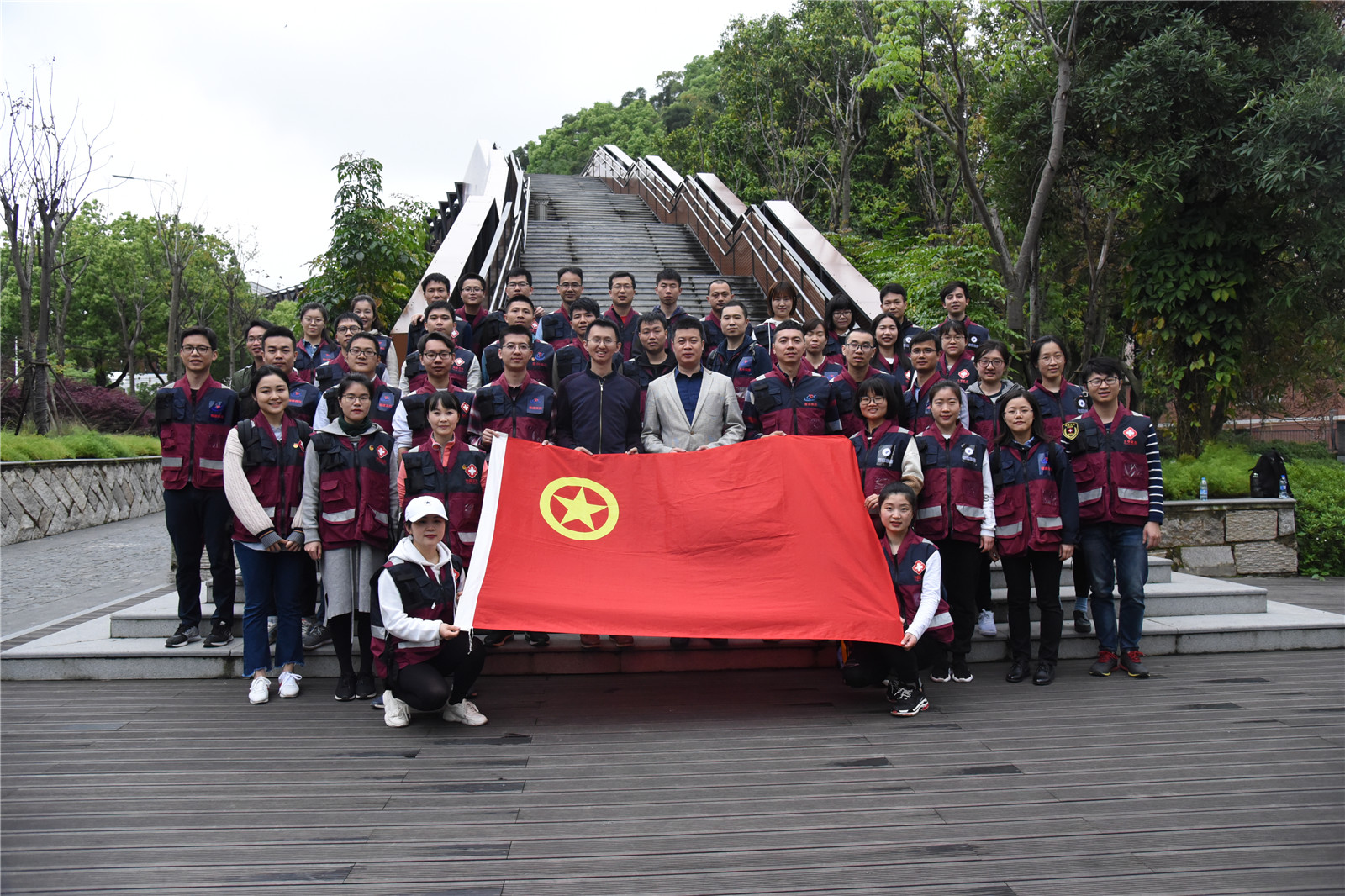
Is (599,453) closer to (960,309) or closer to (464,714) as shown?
(464,714)

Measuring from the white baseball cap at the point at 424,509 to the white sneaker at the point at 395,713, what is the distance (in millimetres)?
973

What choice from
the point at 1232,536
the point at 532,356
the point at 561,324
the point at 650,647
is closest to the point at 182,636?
the point at 532,356

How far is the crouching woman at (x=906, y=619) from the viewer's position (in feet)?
15.6

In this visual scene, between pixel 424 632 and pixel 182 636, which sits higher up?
pixel 424 632

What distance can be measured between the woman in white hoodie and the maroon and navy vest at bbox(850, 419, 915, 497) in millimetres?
2466

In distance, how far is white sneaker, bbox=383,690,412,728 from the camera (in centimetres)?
461

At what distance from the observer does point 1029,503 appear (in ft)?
17.8

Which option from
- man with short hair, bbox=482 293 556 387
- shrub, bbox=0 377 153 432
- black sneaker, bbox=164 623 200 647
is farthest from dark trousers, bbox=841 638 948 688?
shrub, bbox=0 377 153 432

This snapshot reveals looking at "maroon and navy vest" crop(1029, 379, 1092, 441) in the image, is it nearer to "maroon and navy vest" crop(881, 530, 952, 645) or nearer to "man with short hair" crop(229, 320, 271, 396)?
"maroon and navy vest" crop(881, 530, 952, 645)

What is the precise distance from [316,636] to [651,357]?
2842 mm

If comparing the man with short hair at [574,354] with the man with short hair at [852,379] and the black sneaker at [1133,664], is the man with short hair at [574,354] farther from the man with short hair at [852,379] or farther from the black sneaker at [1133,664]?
the black sneaker at [1133,664]

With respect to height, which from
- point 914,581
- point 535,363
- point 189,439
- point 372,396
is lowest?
point 914,581

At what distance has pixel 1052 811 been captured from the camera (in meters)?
3.51

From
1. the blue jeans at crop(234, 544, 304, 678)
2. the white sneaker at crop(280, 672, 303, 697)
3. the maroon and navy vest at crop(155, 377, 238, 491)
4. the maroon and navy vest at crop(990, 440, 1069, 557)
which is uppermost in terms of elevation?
the maroon and navy vest at crop(155, 377, 238, 491)
